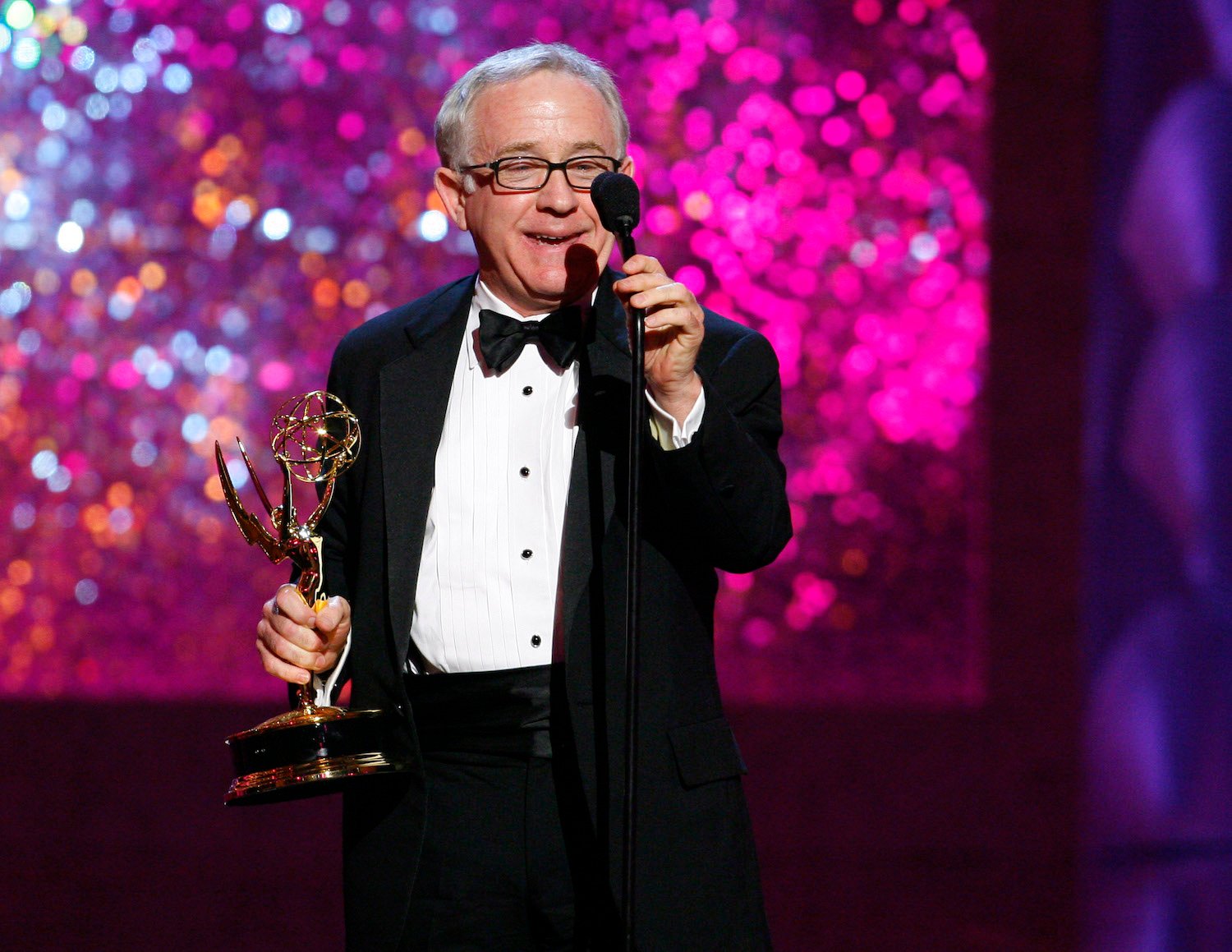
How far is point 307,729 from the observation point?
1.56m

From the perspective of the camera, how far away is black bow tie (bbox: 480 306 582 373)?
5.71ft

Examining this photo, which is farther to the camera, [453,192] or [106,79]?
[106,79]

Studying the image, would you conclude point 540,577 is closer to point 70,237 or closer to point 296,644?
point 296,644

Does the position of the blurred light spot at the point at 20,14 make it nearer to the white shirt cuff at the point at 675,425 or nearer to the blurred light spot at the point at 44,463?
the blurred light spot at the point at 44,463

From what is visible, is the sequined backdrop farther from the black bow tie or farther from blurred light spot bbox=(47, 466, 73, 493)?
the black bow tie

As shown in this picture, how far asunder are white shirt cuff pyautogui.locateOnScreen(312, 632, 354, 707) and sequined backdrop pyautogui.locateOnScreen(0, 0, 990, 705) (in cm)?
222

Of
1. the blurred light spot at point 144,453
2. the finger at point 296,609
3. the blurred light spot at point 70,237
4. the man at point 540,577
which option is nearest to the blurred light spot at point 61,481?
the blurred light spot at point 144,453

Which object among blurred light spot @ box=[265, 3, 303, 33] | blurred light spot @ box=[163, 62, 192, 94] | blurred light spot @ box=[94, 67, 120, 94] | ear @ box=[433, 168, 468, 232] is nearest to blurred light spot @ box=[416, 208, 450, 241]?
blurred light spot @ box=[265, 3, 303, 33]

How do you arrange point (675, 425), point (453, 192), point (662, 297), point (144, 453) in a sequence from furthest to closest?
point (144, 453) < point (453, 192) < point (675, 425) < point (662, 297)

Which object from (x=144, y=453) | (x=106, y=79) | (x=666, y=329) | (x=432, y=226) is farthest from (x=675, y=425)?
(x=106, y=79)

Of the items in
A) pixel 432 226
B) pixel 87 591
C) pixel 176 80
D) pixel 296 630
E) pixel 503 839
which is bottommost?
pixel 503 839

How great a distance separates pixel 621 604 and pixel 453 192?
24.9 inches

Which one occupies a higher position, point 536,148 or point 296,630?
point 536,148

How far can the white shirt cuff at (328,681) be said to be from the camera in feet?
5.38
